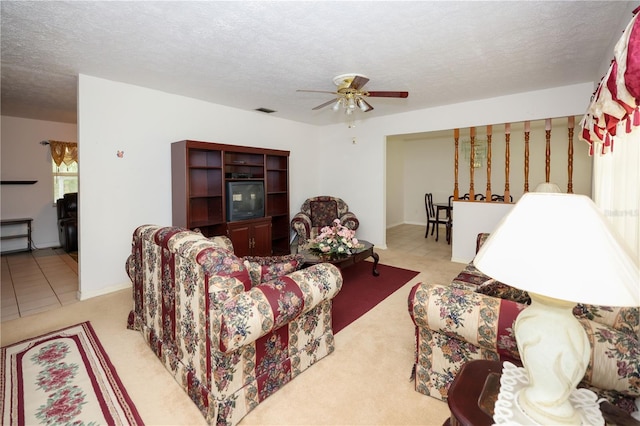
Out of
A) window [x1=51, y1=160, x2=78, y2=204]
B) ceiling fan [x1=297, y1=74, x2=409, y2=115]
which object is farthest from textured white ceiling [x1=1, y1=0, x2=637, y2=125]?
window [x1=51, y1=160, x2=78, y2=204]

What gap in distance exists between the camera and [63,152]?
587cm

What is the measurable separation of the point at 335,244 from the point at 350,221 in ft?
6.41

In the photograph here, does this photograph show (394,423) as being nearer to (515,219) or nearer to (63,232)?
(515,219)

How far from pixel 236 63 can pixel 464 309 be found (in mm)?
2937

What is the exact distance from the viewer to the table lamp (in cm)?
76

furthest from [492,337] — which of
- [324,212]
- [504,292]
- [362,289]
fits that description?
[324,212]

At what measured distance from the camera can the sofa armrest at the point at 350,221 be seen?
545 centimetres

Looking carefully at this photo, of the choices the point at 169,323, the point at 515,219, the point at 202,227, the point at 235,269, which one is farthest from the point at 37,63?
the point at 515,219

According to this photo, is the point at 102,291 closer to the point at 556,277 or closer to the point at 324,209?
the point at 324,209

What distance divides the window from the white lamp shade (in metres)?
7.72

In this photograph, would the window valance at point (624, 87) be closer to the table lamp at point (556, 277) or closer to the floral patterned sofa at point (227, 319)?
the table lamp at point (556, 277)

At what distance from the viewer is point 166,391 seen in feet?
6.24

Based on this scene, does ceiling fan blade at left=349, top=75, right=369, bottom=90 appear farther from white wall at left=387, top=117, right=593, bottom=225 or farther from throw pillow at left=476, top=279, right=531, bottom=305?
white wall at left=387, top=117, right=593, bottom=225

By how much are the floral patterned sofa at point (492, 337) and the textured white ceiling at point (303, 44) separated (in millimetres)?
1936
